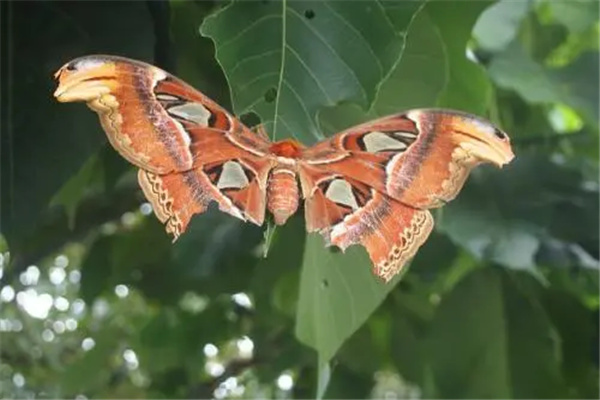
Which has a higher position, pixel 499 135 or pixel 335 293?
pixel 499 135

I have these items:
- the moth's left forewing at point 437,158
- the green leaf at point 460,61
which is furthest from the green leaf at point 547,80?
the moth's left forewing at point 437,158

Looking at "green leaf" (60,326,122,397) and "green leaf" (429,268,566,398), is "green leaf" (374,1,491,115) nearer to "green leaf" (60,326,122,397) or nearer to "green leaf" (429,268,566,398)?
"green leaf" (429,268,566,398)

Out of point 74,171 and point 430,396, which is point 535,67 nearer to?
point 430,396

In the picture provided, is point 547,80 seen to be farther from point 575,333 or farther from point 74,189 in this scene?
point 74,189

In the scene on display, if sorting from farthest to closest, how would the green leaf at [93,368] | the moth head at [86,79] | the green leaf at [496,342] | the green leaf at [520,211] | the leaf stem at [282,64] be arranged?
the green leaf at [93,368] < the green leaf at [496,342] < the green leaf at [520,211] < the leaf stem at [282,64] < the moth head at [86,79]

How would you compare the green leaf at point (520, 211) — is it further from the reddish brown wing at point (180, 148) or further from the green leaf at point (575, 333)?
the reddish brown wing at point (180, 148)

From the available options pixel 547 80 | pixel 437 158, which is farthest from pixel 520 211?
pixel 437 158
